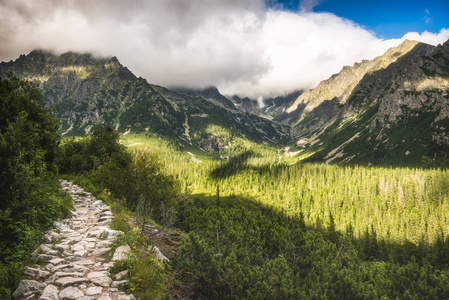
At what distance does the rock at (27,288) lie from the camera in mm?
6133

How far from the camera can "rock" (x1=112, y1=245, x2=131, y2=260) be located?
9.06 metres

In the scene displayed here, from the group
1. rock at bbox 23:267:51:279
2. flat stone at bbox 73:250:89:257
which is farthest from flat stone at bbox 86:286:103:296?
flat stone at bbox 73:250:89:257

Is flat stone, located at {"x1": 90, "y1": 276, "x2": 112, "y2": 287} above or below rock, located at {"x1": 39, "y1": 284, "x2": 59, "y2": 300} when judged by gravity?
below

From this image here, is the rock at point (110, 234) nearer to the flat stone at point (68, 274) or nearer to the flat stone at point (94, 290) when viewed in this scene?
the flat stone at point (68, 274)

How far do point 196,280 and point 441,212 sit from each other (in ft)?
545

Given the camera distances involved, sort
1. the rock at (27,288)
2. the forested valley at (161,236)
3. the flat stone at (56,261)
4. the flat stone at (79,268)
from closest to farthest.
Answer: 1. the rock at (27,288)
2. the flat stone at (79,268)
3. the flat stone at (56,261)
4. the forested valley at (161,236)

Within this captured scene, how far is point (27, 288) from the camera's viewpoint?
20.6ft

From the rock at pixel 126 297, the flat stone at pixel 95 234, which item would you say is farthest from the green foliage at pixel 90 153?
the rock at pixel 126 297

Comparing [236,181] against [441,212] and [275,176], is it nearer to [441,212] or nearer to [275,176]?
[275,176]

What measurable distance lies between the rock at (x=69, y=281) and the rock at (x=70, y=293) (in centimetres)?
24

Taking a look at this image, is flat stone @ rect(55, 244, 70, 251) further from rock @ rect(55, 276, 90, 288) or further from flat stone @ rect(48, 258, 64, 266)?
rock @ rect(55, 276, 90, 288)

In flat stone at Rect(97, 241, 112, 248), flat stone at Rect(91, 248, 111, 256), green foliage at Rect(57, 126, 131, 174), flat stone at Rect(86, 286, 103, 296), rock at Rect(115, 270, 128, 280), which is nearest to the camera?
flat stone at Rect(86, 286, 103, 296)

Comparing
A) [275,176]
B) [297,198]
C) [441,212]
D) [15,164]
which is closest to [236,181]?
[275,176]

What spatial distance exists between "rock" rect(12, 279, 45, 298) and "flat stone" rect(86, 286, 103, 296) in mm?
1283
